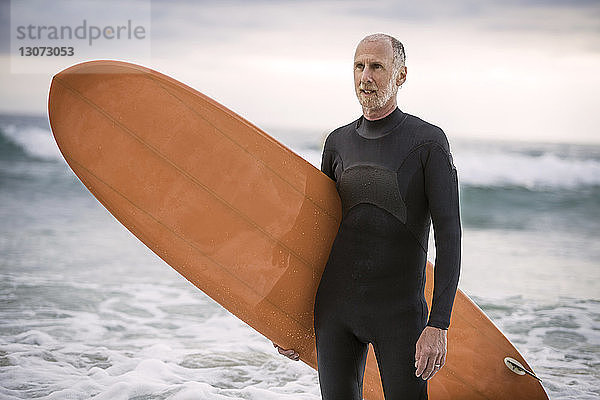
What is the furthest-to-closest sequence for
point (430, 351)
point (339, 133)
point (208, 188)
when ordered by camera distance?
point (208, 188) < point (339, 133) < point (430, 351)

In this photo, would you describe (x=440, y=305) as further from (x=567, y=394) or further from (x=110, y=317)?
(x=110, y=317)

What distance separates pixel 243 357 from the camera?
14.7 ft

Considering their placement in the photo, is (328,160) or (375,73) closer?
(375,73)

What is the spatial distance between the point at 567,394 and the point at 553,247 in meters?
6.03

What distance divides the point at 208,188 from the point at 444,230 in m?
0.83

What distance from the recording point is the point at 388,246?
192cm

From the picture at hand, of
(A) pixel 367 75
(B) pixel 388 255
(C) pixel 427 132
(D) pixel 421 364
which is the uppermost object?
(A) pixel 367 75

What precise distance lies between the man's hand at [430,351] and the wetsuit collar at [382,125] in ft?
1.84

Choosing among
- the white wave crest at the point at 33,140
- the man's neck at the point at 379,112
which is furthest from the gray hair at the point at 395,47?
the white wave crest at the point at 33,140

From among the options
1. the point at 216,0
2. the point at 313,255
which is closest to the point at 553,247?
the point at 313,255

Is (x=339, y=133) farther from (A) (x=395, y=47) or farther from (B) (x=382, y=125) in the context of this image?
(A) (x=395, y=47)

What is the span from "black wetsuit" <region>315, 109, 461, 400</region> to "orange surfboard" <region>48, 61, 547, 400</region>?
24 centimetres

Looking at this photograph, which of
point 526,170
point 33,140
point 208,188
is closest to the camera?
point 208,188

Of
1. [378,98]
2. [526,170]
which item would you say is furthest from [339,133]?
[526,170]
